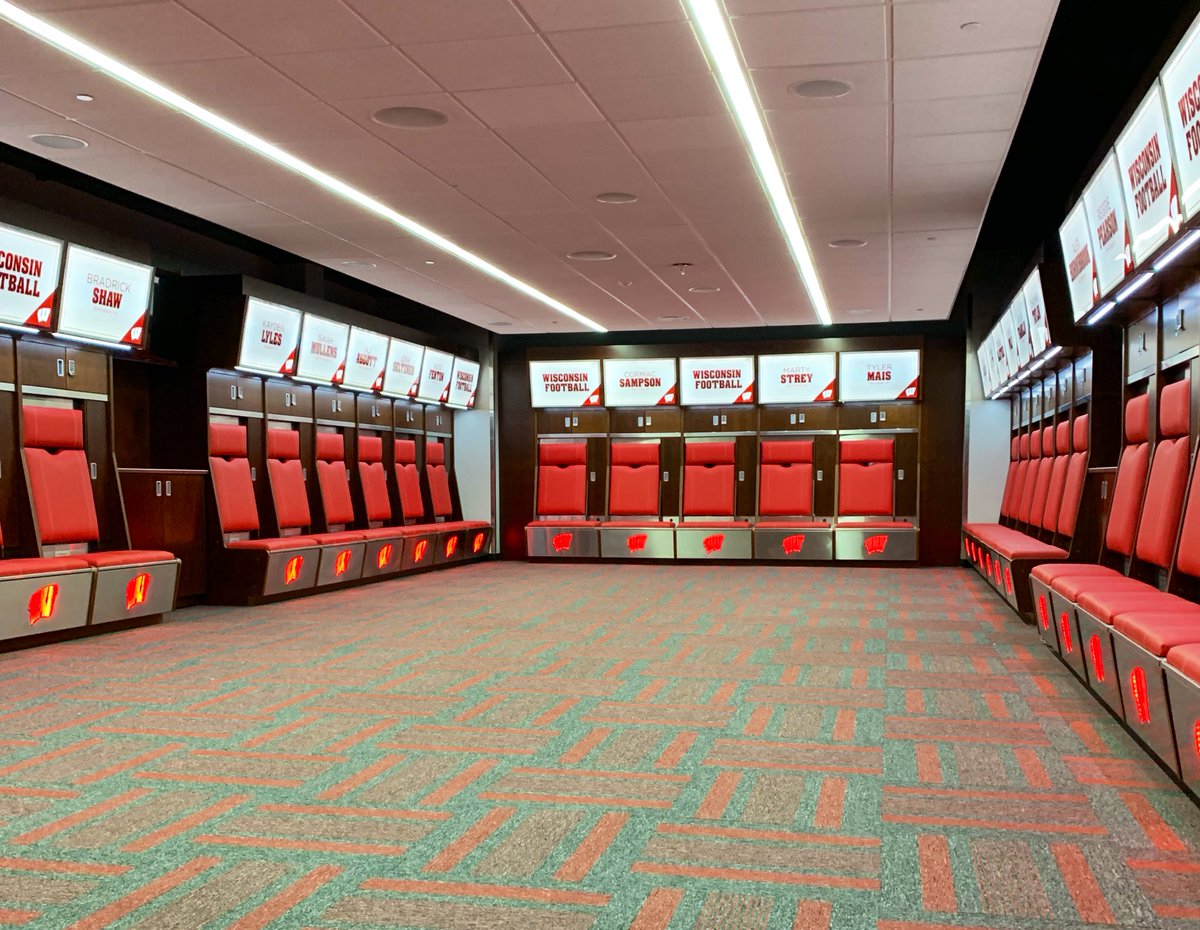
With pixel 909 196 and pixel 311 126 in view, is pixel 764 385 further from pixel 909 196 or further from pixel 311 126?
pixel 311 126

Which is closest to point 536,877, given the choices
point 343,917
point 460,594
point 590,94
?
point 343,917

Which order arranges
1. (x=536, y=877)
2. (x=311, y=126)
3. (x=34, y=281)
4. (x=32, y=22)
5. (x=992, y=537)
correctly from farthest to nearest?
(x=992, y=537) → (x=34, y=281) → (x=311, y=126) → (x=32, y=22) → (x=536, y=877)

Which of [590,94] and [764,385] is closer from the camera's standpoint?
[590,94]

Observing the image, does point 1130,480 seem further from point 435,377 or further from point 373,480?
point 435,377

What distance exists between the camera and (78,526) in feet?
22.3

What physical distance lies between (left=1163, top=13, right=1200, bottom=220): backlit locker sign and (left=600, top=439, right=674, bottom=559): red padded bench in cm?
833

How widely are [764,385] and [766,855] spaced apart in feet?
32.4

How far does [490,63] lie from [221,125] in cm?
157

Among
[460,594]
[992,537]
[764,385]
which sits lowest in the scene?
[460,594]

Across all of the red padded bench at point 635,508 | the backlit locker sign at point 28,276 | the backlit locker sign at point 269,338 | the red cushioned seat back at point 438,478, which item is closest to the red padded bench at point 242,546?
the backlit locker sign at point 269,338

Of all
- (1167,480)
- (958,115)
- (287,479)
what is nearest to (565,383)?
(287,479)

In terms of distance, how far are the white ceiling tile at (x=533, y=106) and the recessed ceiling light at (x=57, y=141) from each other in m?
2.09

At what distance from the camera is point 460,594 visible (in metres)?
8.80

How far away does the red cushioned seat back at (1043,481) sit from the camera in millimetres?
8320
